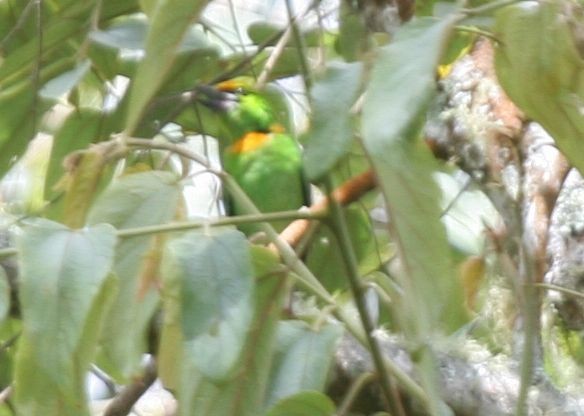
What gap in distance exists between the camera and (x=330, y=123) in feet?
2.30

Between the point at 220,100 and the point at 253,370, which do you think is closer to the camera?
the point at 253,370

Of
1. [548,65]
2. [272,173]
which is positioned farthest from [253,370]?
[272,173]

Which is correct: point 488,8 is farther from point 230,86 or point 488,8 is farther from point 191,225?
point 230,86

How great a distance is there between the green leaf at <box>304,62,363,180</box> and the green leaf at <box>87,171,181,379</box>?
209 mm

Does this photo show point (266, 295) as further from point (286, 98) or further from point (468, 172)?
point (286, 98)

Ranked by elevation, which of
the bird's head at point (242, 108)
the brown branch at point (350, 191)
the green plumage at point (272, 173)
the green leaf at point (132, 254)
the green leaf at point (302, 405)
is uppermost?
the green leaf at point (132, 254)

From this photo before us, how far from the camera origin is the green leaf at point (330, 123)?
2.27 feet

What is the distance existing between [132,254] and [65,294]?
0.16 m

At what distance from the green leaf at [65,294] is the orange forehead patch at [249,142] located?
5.30 feet

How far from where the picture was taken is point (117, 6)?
1414mm

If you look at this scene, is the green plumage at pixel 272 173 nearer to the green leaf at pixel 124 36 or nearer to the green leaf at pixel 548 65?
the green leaf at pixel 124 36

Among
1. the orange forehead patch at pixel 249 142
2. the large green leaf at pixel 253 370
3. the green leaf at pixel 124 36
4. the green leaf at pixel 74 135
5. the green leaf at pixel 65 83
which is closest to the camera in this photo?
the large green leaf at pixel 253 370

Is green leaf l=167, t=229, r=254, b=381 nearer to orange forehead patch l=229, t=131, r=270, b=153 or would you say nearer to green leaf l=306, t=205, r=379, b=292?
green leaf l=306, t=205, r=379, b=292

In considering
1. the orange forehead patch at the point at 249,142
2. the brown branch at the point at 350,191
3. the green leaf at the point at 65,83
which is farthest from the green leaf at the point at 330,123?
the orange forehead patch at the point at 249,142
